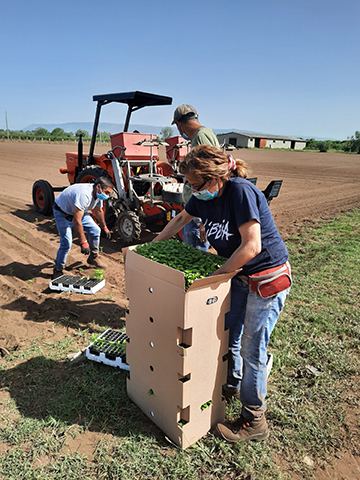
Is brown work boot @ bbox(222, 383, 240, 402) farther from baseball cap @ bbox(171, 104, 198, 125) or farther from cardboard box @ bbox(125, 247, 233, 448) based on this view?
baseball cap @ bbox(171, 104, 198, 125)

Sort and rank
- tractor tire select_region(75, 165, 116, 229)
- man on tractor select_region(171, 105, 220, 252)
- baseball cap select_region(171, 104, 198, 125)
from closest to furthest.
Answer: man on tractor select_region(171, 105, 220, 252) → baseball cap select_region(171, 104, 198, 125) → tractor tire select_region(75, 165, 116, 229)

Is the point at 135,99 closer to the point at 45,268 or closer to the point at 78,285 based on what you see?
A: the point at 45,268

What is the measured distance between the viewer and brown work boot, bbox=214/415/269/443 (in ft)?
7.48

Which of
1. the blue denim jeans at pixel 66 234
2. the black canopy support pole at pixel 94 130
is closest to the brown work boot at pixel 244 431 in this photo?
the blue denim jeans at pixel 66 234

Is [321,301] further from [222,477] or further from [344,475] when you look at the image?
[222,477]

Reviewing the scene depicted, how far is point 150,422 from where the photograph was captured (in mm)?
2447

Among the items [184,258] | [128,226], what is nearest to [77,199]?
[128,226]

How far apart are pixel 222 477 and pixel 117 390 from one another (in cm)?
106

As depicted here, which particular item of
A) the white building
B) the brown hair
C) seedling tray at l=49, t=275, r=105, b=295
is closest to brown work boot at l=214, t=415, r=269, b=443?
the brown hair

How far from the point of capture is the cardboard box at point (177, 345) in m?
1.95

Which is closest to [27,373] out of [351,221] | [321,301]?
[321,301]

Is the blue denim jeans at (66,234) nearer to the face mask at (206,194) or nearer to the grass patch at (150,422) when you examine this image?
the grass patch at (150,422)

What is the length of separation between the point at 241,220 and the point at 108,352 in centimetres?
185

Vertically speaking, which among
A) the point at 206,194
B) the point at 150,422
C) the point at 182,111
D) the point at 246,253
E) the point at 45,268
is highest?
the point at 182,111
